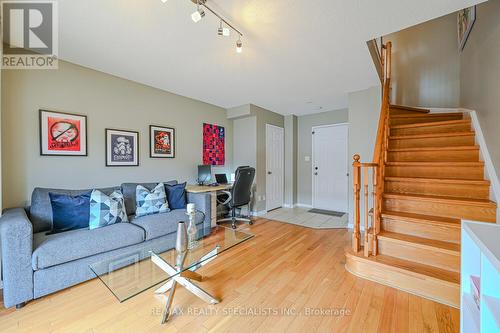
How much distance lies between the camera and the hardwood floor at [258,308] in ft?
4.61

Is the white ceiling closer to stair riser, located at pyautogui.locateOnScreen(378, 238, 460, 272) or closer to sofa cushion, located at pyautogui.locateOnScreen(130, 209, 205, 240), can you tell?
sofa cushion, located at pyautogui.locateOnScreen(130, 209, 205, 240)

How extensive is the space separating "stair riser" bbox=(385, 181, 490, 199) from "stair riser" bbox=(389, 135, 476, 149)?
0.68 meters

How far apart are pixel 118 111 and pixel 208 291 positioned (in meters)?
2.57

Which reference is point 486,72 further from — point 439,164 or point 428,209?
point 428,209

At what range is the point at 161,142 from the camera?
3312mm

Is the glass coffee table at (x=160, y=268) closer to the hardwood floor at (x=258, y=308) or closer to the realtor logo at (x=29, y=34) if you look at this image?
the hardwood floor at (x=258, y=308)

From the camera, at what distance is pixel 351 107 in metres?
3.46

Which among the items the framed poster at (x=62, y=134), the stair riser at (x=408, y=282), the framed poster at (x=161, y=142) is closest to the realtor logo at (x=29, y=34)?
the framed poster at (x=62, y=134)

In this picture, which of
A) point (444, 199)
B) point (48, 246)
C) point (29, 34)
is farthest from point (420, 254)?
point (29, 34)

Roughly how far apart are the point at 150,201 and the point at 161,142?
109 centimetres

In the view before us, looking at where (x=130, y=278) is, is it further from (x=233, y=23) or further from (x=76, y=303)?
(x=233, y=23)

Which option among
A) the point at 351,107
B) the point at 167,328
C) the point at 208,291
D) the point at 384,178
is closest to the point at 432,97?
the point at 351,107

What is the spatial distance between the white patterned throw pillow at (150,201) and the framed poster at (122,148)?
482 mm

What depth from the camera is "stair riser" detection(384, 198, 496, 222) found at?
1.88 meters
